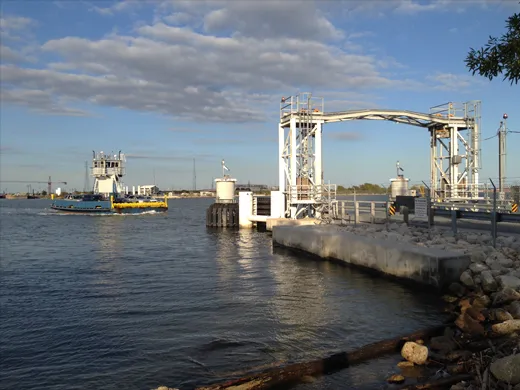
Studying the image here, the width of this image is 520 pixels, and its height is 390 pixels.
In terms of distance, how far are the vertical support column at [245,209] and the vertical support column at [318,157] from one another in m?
8.86

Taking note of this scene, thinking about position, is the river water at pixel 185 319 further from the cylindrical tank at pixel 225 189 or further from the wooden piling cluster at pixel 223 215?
the cylindrical tank at pixel 225 189

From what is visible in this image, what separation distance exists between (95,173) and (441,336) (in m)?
64.5

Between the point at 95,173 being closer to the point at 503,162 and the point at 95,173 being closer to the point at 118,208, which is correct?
the point at 118,208

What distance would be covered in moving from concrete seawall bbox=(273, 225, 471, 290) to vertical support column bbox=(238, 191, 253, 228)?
12.8m

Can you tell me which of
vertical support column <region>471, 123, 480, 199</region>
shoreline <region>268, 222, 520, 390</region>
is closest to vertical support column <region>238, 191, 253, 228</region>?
shoreline <region>268, 222, 520, 390</region>

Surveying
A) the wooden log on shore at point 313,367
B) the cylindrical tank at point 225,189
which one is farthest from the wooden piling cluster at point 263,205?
the wooden log on shore at point 313,367

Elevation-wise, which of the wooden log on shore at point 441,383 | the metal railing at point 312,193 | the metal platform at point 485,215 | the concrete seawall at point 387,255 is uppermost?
the metal railing at point 312,193

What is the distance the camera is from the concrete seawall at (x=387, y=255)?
1181 cm

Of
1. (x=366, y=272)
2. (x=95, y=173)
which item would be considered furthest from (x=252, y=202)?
(x=95, y=173)

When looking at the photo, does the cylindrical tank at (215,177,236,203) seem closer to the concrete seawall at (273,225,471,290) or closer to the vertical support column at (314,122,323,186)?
the vertical support column at (314,122,323,186)

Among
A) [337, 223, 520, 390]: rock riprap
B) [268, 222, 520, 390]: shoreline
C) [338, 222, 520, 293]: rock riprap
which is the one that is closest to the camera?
[337, 223, 520, 390]: rock riprap

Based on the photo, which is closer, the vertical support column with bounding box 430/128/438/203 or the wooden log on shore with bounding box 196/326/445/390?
the wooden log on shore with bounding box 196/326/445/390

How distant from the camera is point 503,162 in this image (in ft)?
84.1

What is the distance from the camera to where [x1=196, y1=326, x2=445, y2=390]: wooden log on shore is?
257 inches
